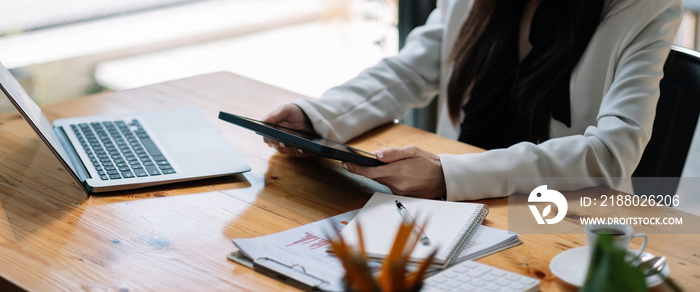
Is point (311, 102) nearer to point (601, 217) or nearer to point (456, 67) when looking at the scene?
point (456, 67)

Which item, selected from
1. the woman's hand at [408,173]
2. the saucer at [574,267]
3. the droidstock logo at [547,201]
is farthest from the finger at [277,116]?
the saucer at [574,267]

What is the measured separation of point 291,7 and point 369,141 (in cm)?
198

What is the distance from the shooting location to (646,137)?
116 cm

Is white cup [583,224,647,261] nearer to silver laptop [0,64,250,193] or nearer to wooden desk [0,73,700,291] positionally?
wooden desk [0,73,700,291]

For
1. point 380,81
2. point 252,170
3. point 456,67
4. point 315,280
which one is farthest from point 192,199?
point 456,67

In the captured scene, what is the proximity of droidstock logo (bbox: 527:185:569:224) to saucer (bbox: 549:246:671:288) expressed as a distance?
0.38 ft

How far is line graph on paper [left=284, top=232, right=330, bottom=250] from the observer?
0.91 metres

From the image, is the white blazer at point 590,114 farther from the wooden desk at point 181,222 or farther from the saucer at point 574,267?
the saucer at point 574,267

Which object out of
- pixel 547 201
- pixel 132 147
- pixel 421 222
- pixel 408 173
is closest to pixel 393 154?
pixel 408 173

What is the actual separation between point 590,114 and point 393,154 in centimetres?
49

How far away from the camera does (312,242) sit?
0.92 meters

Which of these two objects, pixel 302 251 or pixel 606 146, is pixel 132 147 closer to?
pixel 302 251

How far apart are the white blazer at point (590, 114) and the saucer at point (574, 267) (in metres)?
0.22

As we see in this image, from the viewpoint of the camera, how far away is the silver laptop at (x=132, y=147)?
1.10 metres
